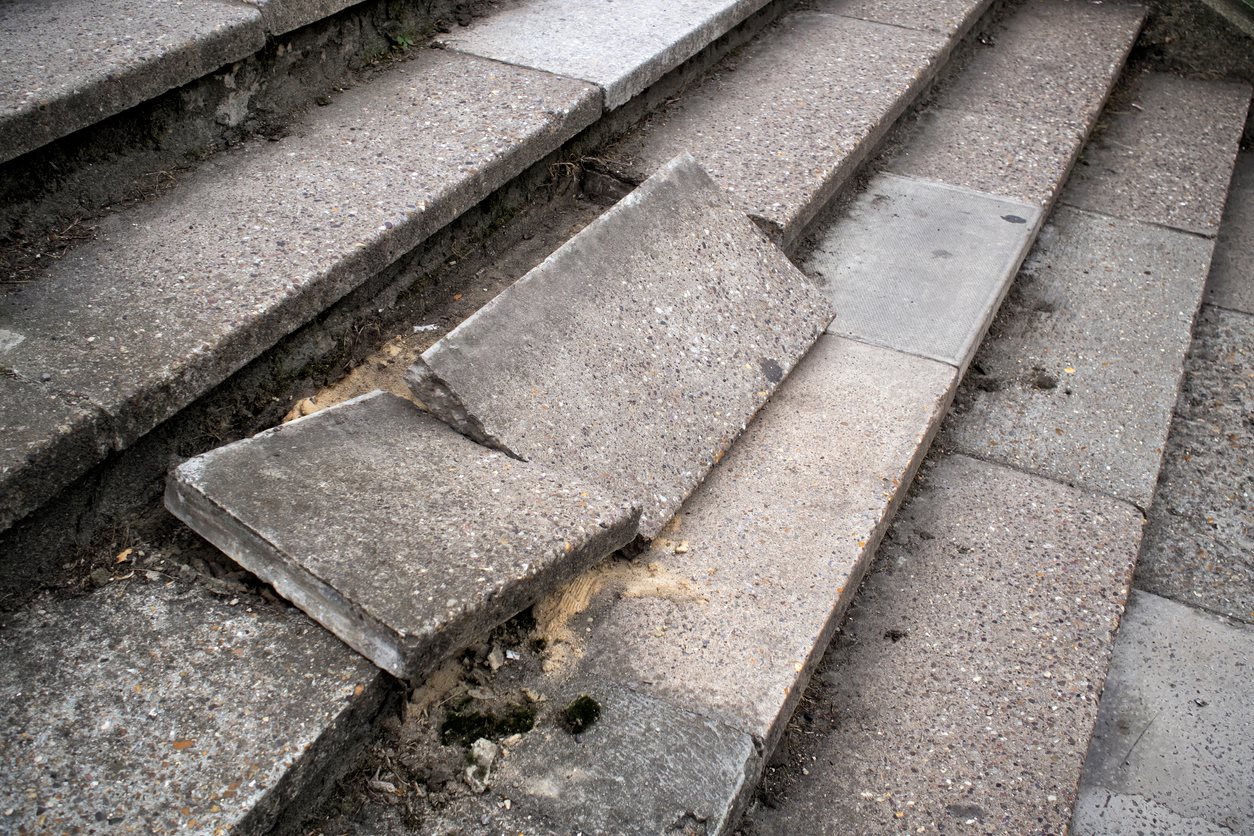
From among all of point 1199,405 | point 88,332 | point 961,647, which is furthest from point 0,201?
point 1199,405

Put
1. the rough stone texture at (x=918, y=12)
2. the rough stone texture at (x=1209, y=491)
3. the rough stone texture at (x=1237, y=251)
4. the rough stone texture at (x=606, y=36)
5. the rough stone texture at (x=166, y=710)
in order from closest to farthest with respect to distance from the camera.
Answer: the rough stone texture at (x=166, y=710) → the rough stone texture at (x=1209, y=491) → the rough stone texture at (x=606, y=36) → the rough stone texture at (x=1237, y=251) → the rough stone texture at (x=918, y=12)

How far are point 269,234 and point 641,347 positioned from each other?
83 cm

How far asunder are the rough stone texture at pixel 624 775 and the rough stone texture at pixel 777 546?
56 mm

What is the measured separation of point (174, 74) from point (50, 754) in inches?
A: 59.2

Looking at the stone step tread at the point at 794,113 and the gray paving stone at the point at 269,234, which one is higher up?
the gray paving stone at the point at 269,234

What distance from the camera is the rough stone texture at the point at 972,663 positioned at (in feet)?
6.06

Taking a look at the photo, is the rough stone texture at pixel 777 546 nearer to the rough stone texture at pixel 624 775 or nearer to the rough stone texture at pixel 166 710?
the rough stone texture at pixel 624 775

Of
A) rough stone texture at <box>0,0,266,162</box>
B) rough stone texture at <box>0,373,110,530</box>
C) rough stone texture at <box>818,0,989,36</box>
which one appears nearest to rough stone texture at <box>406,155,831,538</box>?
rough stone texture at <box>0,373,110,530</box>

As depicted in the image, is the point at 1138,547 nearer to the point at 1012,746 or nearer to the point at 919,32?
the point at 1012,746

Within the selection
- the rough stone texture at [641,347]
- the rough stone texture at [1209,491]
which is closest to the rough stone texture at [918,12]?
the rough stone texture at [1209,491]

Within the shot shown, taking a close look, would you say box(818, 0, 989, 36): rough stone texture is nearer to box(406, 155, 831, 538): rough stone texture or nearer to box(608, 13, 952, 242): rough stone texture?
box(608, 13, 952, 242): rough stone texture

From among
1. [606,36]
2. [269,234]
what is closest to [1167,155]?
[606,36]

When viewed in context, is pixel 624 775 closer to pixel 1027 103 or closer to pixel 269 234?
pixel 269 234

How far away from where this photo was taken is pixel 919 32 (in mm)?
3957
